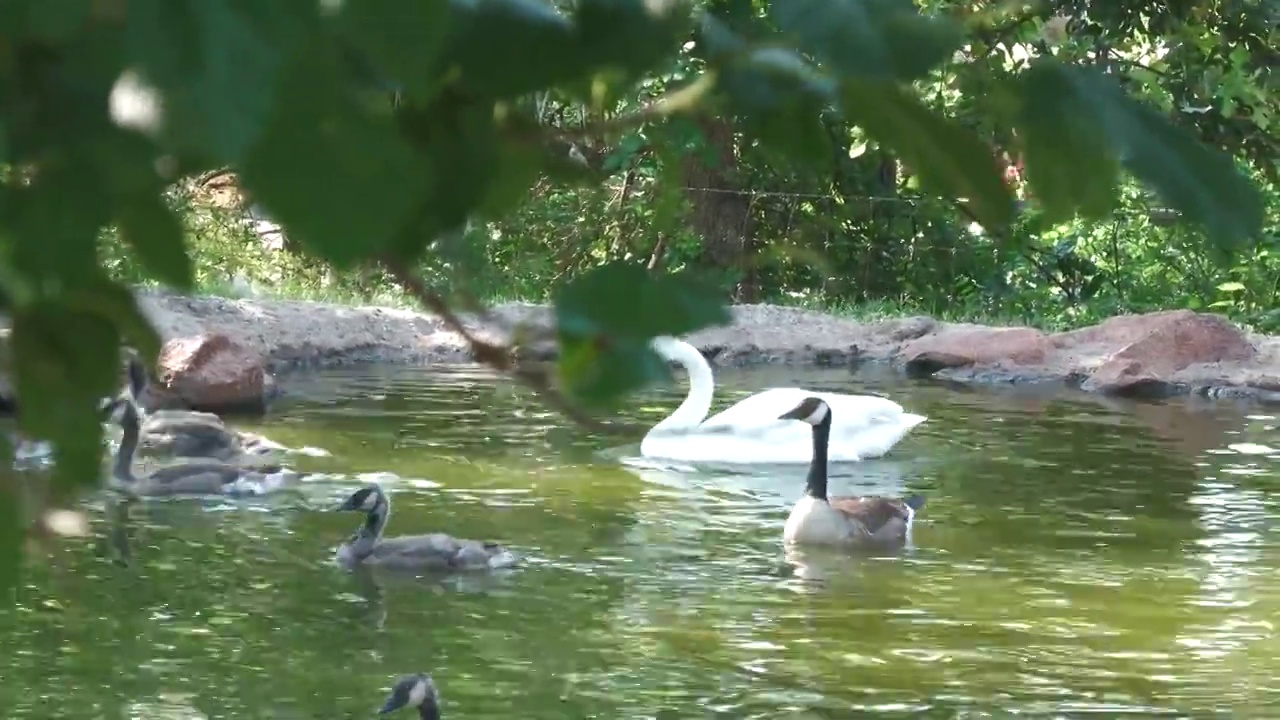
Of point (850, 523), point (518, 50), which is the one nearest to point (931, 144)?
point (518, 50)

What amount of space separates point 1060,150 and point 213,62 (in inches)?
14.1

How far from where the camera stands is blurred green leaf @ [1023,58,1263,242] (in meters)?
0.80

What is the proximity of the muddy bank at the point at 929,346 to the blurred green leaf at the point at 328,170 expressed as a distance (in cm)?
1376

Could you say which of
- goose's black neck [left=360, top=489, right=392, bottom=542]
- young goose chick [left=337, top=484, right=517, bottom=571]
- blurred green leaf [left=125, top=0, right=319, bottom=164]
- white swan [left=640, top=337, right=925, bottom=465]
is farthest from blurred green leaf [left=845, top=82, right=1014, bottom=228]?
white swan [left=640, top=337, right=925, bottom=465]

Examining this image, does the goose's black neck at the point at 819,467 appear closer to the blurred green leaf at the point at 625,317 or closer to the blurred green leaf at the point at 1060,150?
the blurred green leaf at the point at 1060,150

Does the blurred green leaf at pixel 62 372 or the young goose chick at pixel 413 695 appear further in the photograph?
the young goose chick at pixel 413 695

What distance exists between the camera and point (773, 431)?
11.8 meters

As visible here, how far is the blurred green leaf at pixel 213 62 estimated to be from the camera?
25.0 inches

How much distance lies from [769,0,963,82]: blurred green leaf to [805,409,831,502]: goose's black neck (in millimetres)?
8740

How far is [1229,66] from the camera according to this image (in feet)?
19.3

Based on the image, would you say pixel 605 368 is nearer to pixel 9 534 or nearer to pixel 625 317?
pixel 625 317

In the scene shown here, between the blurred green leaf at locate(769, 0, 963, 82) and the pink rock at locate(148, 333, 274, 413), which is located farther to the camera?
the pink rock at locate(148, 333, 274, 413)

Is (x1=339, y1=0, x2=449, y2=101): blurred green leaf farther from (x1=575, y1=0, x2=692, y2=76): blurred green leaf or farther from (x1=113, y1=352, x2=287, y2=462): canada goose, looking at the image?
(x1=113, y1=352, x2=287, y2=462): canada goose

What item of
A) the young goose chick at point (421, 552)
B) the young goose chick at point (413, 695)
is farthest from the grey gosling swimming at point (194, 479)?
the young goose chick at point (413, 695)
